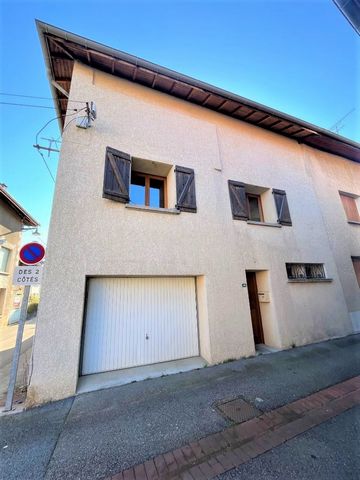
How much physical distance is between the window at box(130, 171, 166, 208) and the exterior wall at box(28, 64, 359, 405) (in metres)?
0.47

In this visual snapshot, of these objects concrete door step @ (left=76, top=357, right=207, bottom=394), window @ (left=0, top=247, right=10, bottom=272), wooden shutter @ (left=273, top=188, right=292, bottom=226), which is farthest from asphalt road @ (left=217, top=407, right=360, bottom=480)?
window @ (left=0, top=247, right=10, bottom=272)

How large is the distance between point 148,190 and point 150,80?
3239mm

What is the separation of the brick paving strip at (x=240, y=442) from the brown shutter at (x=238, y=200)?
13.7 ft

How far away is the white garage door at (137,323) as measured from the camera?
3.87m

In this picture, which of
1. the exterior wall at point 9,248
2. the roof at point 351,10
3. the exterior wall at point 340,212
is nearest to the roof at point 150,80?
the exterior wall at point 340,212

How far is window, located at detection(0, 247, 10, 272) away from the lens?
10.1 m

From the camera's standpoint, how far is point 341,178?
8430 millimetres

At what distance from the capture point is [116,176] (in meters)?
4.38

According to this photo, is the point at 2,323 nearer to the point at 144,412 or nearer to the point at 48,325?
the point at 48,325

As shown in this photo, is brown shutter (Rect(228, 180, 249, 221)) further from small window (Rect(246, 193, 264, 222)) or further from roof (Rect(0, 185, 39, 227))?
roof (Rect(0, 185, 39, 227))

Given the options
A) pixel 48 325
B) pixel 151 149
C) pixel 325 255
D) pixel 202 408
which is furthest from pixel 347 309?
pixel 48 325

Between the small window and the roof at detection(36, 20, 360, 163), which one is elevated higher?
the roof at detection(36, 20, 360, 163)

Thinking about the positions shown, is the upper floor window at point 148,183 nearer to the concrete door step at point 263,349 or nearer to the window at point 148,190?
the window at point 148,190

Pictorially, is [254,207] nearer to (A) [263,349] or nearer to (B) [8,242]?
(A) [263,349]
